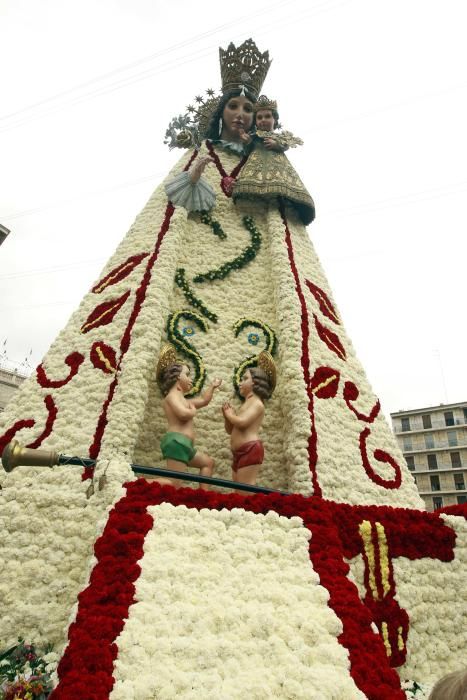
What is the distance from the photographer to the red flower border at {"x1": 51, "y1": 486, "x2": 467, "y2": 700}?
222 centimetres

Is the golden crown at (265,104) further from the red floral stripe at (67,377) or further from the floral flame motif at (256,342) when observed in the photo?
the red floral stripe at (67,377)

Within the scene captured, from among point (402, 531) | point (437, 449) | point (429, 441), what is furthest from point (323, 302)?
point (429, 441)

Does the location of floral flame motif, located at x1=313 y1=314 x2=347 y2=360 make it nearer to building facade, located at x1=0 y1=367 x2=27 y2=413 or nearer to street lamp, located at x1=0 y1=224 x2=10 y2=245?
street lamp, located at x1=0 y1=224 x2=10 y2=245

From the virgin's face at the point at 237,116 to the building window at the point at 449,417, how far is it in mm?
33602

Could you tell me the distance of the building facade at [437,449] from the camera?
1320 inches

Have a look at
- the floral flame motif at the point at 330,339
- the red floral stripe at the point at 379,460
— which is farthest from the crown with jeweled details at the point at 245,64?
the red floral stripe at the point at 379,460

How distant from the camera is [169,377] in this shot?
4.16 meters

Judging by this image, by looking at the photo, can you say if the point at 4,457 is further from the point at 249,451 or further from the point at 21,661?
the point at 249,451

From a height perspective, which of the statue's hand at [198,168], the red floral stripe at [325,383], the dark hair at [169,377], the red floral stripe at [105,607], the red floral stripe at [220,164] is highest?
the red floral stripe at [220,164]

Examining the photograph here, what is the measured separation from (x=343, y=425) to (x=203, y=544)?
2195 millimetres

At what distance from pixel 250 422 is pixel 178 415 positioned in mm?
602

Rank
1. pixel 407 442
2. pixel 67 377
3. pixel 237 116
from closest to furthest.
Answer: pixel 67 377 → pixel 237 116 → pixel 407 442

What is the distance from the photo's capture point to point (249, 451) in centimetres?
391

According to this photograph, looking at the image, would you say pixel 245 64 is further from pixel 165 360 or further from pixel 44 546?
pixel 44 546
